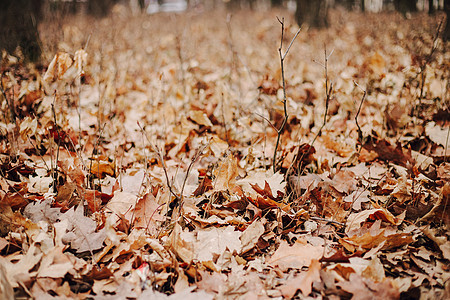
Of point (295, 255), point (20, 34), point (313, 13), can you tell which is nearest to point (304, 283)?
point (295, 255)

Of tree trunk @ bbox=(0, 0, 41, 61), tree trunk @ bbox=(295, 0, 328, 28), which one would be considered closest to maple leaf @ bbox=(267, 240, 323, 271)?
tree trunk @ bbox=(0, 0, 41, 61)

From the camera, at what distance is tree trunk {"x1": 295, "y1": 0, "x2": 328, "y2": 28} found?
22.1 feet

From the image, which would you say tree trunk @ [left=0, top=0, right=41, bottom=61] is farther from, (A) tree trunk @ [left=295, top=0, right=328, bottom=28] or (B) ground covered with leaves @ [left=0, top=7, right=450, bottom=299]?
(A) tree trunk @ [left=295, top=0, right=328, bottom=28]

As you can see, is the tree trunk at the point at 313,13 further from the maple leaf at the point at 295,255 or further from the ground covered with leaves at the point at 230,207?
the maple leaf at the point at 295,255

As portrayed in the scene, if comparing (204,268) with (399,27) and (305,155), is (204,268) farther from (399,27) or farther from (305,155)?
(399,27)

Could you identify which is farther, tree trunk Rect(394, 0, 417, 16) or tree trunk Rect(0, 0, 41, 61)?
tree trunk Rect(394, 0, 417, 16)

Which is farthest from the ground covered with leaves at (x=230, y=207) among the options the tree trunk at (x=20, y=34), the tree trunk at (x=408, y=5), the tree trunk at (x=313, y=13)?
the tree trunk at (x=408, y=5)

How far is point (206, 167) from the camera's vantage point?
187 cm

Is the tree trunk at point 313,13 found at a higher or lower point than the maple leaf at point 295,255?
higher

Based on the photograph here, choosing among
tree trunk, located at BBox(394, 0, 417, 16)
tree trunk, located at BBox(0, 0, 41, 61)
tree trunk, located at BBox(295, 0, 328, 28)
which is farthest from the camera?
tree trunk, located at BBox(394, 0, 417, 16)

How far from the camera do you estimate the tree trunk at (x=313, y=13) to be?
22.1 ft

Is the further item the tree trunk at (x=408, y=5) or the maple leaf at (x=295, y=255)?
the tree trunk at (x=408, y=5)

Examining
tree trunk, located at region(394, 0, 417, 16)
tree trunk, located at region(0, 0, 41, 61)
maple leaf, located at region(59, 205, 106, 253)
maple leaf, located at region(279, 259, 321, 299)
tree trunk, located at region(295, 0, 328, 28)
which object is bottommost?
maple leaf, located at region(279, 259, 321, 299)

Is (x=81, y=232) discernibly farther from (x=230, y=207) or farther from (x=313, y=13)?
(x=313, y=13)
